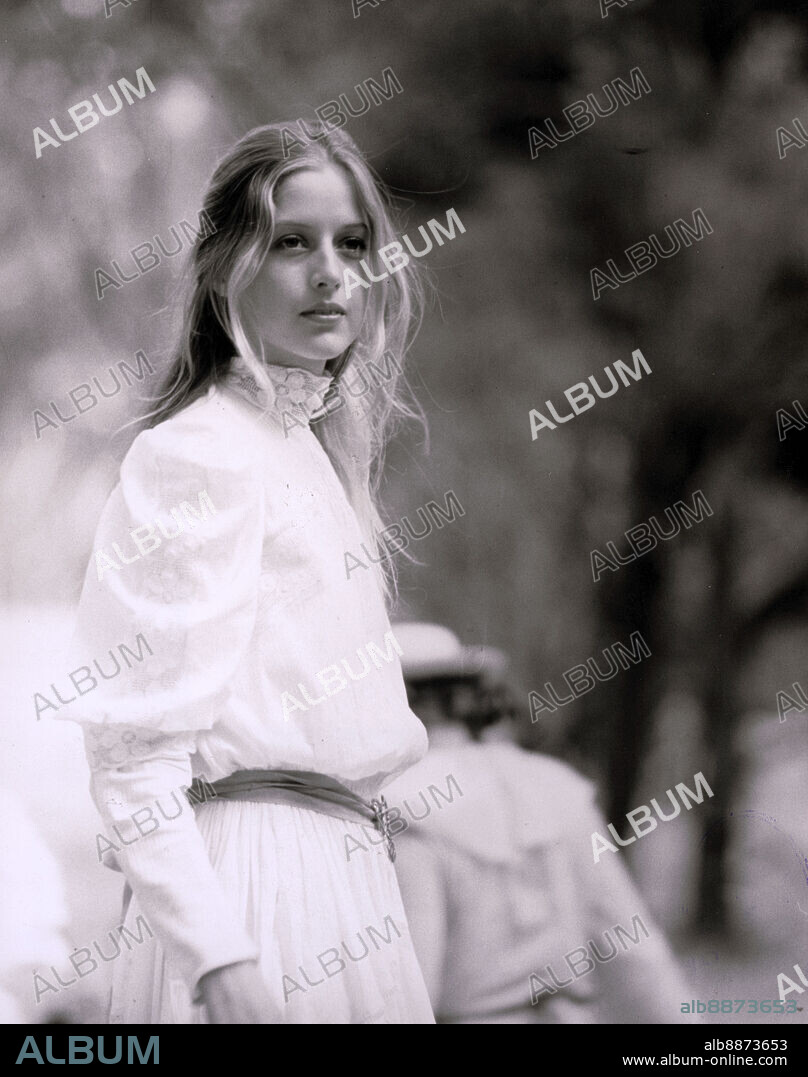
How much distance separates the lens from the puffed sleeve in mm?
2730

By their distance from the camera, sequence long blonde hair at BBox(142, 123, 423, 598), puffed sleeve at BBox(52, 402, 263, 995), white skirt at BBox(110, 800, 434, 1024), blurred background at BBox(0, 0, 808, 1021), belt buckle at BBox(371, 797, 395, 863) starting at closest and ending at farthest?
puffed sleeve at BBox(52, 402, 263, 995) < white skirt at BBox(110, 800, 434, 1024) < belt buckle at BBox(371, 797, 395, 863) < long blonde hair at BBox(142, 123, 423, 598) < blurred background at BBox(0, 0, 808, 1021)

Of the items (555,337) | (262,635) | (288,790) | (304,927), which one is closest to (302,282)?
(555,337)

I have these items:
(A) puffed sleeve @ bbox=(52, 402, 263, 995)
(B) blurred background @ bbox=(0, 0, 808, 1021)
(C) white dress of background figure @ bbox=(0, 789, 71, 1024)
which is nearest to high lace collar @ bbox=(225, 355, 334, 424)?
(A) puffed sleeve @ bbox=(52, 402, 263, 995)

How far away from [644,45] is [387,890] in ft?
6.88

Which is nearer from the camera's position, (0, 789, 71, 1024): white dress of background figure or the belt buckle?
the belt buckle

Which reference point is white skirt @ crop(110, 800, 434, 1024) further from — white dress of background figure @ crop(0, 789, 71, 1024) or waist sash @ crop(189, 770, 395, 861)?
white dress of background figure @ crop(0, 789, 71, 1024)

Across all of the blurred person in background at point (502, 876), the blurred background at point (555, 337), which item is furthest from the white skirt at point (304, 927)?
the blurred background at point (555, 337)

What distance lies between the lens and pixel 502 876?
329 cm

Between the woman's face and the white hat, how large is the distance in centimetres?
65

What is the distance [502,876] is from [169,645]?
0.97 m

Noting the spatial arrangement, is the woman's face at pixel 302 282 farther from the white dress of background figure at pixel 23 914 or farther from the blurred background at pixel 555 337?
the white dress of background figure at pixel 23 914

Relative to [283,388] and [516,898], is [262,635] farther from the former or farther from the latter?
[516,898]

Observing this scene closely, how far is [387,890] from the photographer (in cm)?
315
